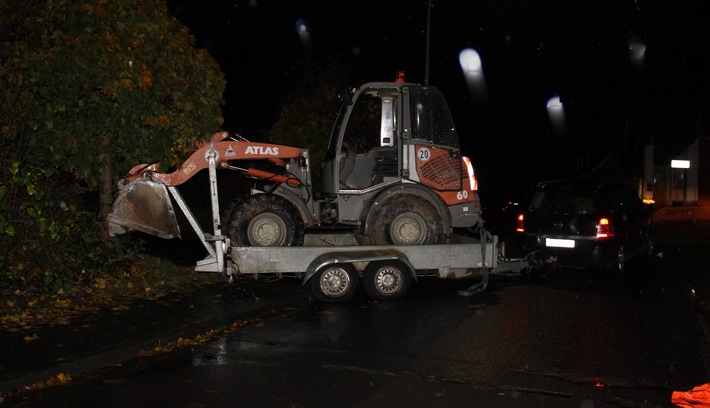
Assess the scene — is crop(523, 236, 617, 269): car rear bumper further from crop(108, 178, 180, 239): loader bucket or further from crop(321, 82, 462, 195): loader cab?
crop(108, 178, 180, 239): loader bucket

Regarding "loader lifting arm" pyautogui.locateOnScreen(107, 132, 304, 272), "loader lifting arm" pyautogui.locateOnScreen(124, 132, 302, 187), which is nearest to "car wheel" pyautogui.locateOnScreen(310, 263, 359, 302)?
"loader lifting arm" pyautogui.locateOnScreen(107, 132, 304, 272)

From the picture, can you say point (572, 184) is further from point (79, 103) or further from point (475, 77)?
point (475, 77)

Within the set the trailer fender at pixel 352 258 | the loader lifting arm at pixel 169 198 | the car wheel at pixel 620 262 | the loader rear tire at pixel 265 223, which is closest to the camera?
the loader lifting arm at pixel 169 198

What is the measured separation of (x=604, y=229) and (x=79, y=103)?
8470 mm

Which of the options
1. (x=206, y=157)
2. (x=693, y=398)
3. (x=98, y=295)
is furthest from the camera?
(x=206, y=157)

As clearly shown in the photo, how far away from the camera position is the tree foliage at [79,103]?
8.68m

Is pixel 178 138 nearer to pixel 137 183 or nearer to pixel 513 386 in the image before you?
pixel 137 183

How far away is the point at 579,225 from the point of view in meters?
12.2

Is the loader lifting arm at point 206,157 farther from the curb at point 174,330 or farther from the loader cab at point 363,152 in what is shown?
the curb at point 174,330

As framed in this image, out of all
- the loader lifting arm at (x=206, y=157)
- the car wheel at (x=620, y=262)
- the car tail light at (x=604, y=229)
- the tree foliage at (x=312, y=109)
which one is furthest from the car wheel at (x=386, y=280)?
the tree foliage at (x=312, y=109)

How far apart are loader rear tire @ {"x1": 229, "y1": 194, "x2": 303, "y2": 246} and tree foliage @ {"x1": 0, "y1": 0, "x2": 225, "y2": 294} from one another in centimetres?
118

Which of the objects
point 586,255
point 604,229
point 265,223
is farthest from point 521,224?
point 265,223

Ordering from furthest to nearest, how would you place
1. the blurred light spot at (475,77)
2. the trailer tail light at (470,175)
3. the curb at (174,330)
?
the blurred light spot at (475,77) < the trailer tail light at (470,175) < the curb at (174,330)

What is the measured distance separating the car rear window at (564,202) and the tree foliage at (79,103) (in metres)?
6.21
